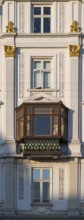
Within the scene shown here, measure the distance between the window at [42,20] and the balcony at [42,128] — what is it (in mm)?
4073

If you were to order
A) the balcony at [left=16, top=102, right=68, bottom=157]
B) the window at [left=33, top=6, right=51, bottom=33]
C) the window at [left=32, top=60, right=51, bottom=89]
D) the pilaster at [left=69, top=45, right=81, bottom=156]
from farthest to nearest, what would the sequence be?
the window at [left=33, top=6, right=51, bottom=33], the window at [left=32, top=60, right=51, bottom=89], the pilaster at [left=69, top=45, right=81, bottom=156], the balcony at [left=16, top=102, right=68, bottom=157]

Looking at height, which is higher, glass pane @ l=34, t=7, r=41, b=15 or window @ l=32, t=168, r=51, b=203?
glass pane @ l=34, t=7, r=41, b=15

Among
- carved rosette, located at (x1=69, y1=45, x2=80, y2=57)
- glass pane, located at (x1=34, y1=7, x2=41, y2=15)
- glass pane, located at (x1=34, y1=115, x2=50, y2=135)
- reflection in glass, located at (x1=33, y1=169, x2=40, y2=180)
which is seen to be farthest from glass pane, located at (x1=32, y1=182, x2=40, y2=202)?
glass pane, located at (x1=34, y1=7, x2=41, y2=15)

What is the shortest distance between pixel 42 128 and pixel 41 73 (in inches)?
118

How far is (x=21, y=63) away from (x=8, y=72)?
2.69 feet

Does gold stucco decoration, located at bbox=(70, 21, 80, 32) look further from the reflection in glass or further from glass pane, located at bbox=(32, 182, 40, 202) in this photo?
glass pane, located at bbox=(32, 182, 40, 202)

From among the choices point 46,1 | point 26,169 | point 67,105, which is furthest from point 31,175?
point 46,1

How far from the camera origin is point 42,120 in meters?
55.4

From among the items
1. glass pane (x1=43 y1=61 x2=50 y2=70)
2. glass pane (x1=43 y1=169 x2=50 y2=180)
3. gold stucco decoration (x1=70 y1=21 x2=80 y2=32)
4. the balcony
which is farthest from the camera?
glass pane (x1=43 y1=61 x2=50 y2=70)

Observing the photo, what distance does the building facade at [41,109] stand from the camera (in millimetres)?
55344

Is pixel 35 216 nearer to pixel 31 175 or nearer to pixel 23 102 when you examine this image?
pixel 31 175

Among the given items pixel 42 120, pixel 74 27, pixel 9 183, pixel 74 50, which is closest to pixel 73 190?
pixel 9 183

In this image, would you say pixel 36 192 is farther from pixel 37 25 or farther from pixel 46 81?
pixel 37 25

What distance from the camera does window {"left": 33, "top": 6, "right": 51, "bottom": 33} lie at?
56719 mm
